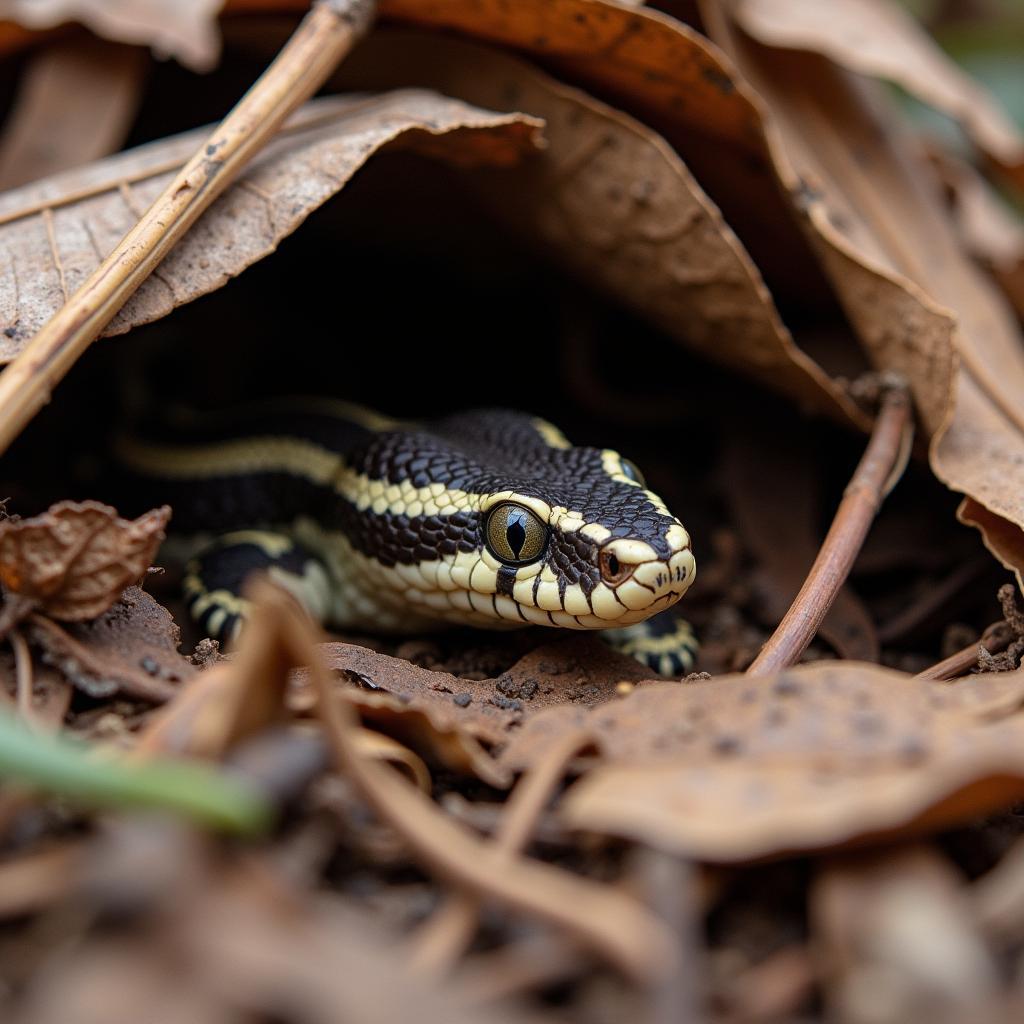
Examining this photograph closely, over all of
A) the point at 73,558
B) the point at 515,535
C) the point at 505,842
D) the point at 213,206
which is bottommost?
the point at 515,535

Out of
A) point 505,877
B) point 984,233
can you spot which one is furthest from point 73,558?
point 984,233

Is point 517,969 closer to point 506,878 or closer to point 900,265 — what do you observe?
point 506,878

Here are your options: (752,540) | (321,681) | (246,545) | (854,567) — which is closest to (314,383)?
(246,545)

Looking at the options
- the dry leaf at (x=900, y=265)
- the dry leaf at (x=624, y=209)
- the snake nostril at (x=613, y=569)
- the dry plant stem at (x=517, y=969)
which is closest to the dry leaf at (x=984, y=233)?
the dry leaf at (x=900, y=265)

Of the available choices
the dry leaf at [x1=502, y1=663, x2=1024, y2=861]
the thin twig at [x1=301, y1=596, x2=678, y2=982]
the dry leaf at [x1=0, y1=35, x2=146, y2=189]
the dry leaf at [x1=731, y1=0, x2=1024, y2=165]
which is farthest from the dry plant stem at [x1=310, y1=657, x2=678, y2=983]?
the dry leaf at [x1=731, y1=0, x2=1024, y2=165]

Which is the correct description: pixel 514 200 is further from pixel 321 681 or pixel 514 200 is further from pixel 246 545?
pixel 321 681
